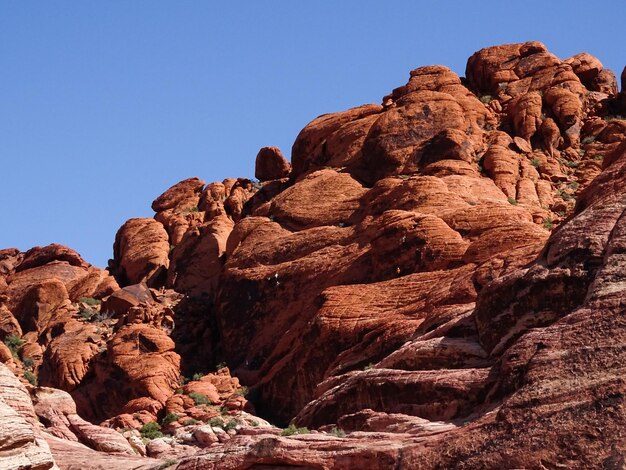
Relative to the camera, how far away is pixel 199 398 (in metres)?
48.5

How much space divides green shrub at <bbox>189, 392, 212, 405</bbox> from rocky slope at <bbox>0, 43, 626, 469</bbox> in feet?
0.81

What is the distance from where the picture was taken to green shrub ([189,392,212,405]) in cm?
4828

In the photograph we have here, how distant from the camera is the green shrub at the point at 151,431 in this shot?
147 ft

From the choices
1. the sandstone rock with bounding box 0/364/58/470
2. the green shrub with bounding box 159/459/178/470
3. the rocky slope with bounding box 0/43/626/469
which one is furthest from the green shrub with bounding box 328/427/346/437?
the sandstone rock with bounding box 0/364/58/470

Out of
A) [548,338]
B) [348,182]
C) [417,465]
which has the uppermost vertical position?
[348,182]

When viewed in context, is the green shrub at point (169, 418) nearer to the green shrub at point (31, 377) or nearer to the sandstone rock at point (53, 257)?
the green shrub at point (31, 377)

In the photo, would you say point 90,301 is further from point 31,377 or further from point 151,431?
point 151,431

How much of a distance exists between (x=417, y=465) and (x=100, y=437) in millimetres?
16086

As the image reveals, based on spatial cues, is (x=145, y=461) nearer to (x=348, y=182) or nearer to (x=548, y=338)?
(x=548, y=338)

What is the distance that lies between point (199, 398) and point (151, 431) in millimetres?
3149

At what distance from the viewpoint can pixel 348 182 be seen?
190 feet

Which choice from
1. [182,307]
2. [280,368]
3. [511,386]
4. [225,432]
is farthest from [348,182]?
[511,386]

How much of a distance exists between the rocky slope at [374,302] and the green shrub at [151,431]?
95mm

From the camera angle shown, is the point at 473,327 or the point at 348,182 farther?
the point at 348,182
